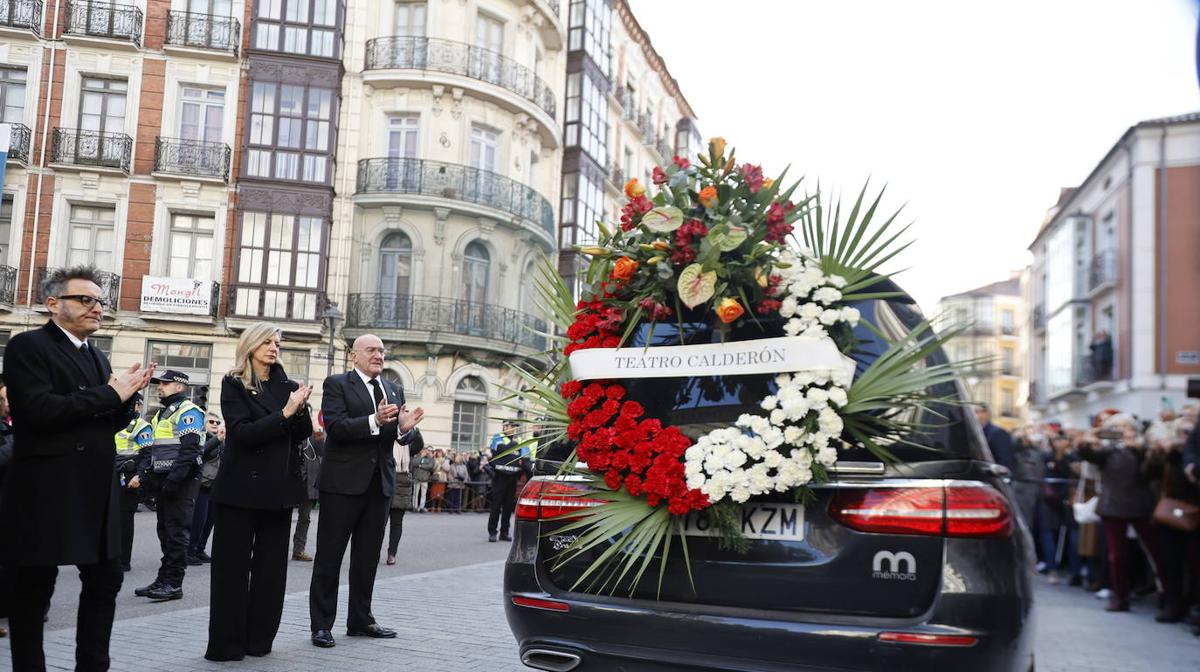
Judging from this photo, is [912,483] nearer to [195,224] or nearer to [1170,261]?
[195,224]

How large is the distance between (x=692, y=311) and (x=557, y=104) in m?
32.1

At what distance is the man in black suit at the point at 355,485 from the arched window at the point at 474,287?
23527 millimetres

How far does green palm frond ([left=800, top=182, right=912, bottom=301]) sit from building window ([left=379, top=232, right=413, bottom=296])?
2698 centimetres

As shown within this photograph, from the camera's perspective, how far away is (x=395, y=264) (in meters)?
30.5

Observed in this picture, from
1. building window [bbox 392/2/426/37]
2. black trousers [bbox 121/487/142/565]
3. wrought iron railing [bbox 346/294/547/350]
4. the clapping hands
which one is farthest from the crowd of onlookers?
building window [bbox 392/2/426/37]

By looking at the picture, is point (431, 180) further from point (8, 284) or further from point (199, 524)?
point (199, 524)

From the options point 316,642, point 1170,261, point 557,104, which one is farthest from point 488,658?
point 1170,261

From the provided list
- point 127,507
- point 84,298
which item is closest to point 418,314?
point 127,507

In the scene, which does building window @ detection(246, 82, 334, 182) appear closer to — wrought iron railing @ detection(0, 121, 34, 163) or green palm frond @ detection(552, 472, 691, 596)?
wrought iron railing @ detection(0, 121, 34, 163)

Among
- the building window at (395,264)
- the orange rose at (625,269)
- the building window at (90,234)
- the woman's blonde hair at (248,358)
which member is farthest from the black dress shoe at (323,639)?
the building window at (90,234)

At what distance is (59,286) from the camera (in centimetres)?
497

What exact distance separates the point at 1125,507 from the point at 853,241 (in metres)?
7.99

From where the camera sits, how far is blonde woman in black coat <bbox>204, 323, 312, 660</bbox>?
19.6 feet

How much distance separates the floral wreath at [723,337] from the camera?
3.68 meters
